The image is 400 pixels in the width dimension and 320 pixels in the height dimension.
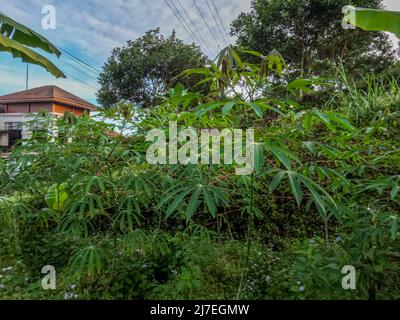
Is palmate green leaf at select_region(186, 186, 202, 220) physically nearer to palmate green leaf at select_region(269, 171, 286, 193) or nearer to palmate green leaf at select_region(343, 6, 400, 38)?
palmate green leaf at select_region(269, 171, 286, 193)

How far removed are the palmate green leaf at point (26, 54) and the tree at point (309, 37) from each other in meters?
7.16

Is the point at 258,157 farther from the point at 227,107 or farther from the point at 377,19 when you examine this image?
the point at 377,19

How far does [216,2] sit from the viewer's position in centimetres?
390

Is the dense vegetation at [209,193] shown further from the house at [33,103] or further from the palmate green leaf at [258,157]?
the house at [33,103]

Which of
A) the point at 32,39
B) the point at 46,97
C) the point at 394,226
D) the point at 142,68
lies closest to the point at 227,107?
the point at 394,226

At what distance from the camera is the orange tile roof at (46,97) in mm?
10492

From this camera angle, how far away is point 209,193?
96 centimetres

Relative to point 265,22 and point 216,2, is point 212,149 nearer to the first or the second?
point 216,2

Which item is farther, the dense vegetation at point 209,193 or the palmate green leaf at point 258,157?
the dense vegetation at point 209,193

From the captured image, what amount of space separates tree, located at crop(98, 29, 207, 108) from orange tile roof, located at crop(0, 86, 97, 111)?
1259 millimetres

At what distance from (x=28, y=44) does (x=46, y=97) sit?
10.2 metres

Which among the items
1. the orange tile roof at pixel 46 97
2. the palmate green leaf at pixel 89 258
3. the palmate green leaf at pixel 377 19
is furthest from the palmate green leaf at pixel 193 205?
the orange tile roof at pixel 46 97

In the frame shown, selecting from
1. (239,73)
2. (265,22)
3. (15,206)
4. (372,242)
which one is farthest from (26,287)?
(265,22)

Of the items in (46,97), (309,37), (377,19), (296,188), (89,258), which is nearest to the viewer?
(296,188)
